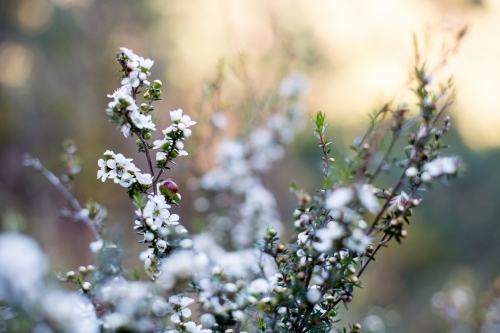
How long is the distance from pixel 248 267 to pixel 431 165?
0.69 meters

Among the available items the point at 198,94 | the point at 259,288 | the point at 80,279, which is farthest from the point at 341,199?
the point at 198,94

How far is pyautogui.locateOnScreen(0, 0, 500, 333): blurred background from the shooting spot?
397 cm

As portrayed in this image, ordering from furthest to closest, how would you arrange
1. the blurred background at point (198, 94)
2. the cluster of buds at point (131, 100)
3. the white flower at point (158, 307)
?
1. the blurred background at point (198, 94)
2. the cluster of buds at point (131, 100)
3. the white flower at point (158, 307)

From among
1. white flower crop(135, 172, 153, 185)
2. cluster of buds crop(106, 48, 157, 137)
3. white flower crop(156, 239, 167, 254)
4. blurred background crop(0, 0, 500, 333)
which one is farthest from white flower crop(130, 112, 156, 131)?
blurred background crop(0, 0, 500, 333)

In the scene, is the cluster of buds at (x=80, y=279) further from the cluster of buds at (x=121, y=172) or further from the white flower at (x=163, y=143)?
the white flower at (x=163, y=143)

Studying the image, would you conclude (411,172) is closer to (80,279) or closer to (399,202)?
(399,202)

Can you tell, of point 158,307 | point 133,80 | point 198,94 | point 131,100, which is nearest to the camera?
point 158,307

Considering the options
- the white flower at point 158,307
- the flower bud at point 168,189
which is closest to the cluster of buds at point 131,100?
the flower bud at point 168,189

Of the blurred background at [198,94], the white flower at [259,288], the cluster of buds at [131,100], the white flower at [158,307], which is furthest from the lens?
the blurred background at [198,94]

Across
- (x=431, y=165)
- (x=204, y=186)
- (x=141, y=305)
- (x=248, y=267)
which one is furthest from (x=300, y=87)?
(x=141, y=305)

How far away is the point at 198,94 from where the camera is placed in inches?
149

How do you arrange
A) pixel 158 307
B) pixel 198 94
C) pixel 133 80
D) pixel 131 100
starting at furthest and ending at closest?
pixel 198 94 → pixel 133 80 → pixel 131 100 → pixel 158 307

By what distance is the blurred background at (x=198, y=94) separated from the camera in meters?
3.97

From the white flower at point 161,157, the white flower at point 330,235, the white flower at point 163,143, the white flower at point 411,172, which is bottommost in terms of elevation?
the white flower at point 330,235
